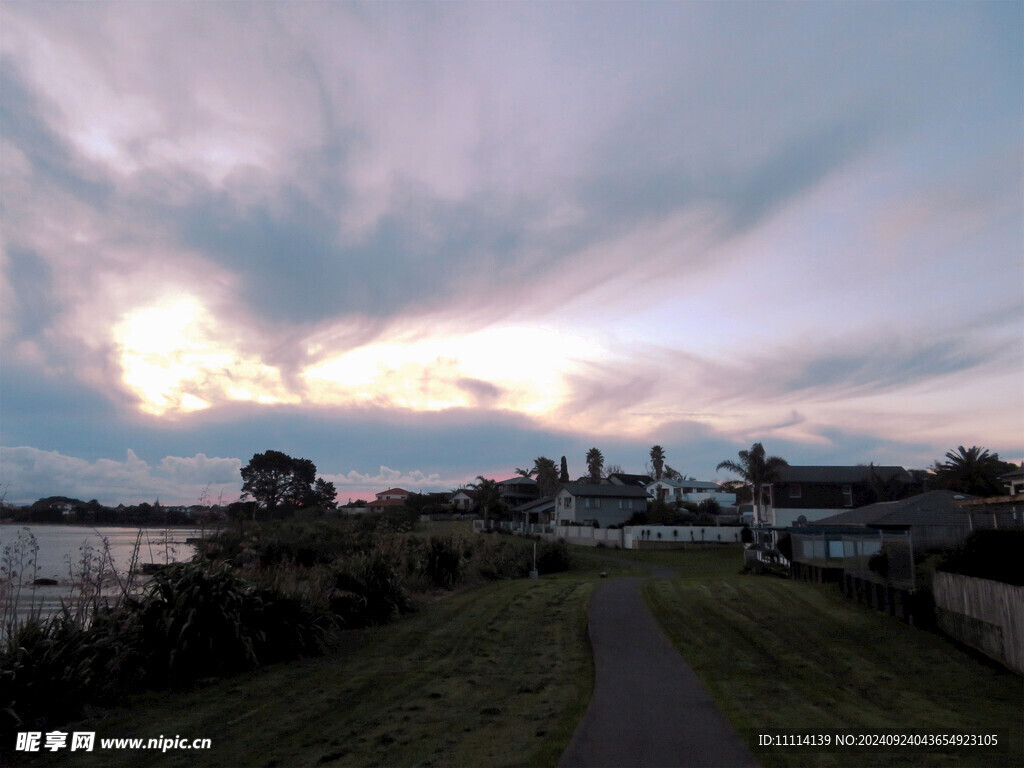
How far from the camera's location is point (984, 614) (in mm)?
12336

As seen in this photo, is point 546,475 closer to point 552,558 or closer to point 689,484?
point 689,484

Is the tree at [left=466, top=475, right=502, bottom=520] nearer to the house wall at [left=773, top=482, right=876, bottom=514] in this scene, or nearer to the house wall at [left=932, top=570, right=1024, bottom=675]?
the house wall at [left=773, top=482, right=876, bottom=514]

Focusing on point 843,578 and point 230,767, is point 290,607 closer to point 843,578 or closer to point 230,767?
point 230,767

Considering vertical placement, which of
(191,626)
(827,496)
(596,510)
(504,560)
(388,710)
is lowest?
(388,710)

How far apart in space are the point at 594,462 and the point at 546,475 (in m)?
11.0

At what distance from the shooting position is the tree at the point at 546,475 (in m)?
114

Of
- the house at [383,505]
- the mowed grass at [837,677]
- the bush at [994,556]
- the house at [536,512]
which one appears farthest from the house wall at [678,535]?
the bush at [994,556]

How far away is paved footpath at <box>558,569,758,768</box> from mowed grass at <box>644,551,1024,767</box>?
281mm

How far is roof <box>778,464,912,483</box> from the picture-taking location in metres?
65.3

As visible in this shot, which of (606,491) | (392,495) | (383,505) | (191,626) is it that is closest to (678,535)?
(606,491)

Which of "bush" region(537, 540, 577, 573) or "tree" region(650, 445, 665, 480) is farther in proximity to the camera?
"tree" region(650, 445, 665, 480)

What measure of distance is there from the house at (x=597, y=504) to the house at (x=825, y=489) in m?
13.5

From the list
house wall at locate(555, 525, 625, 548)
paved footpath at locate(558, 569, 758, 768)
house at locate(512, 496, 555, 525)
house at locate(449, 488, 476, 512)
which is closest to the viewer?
paved footpath at locate(558, 569, 758, 768)

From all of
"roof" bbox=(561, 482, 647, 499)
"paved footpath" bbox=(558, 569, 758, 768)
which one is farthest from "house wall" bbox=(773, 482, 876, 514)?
"paved footpath" bbox=(558, 569, 758, 768)
